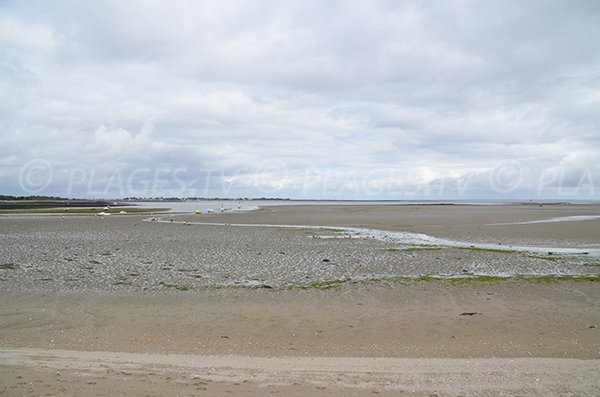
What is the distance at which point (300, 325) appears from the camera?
11320mm

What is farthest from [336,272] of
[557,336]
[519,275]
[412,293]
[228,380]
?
[228,380]

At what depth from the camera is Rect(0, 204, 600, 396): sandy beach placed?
7398 mm

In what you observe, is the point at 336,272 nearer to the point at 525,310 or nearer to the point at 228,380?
the point at 525,310

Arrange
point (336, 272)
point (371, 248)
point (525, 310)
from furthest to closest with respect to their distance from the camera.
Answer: point (371, 248)
point (336, 272)
point (525, 310)

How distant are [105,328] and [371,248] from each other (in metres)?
18.9

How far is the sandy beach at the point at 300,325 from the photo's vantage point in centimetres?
740

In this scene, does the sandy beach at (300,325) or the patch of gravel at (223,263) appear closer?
the sandy beach at (300,325)

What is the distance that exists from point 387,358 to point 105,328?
22.8 feet

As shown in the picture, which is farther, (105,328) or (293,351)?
(105,328)

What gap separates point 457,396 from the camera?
6840 mm

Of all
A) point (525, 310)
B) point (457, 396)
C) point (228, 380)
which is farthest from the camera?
point (525, 310)

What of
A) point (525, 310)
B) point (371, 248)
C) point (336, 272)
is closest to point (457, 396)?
point (525, 310)

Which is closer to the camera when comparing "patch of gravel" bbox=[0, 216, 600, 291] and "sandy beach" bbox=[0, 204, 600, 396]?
"sandy beach" bbox=[0, 204, 600, 396]

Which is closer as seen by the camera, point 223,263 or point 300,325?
point 300,325
